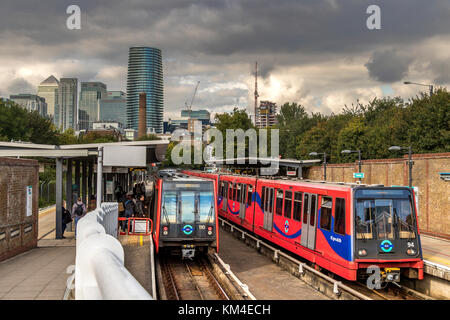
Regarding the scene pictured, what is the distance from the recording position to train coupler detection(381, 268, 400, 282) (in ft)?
41.7

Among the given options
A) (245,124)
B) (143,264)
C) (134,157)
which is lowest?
(143,264)

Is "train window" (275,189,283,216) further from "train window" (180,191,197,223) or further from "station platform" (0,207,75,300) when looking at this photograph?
"station platform" (0,207,75,300)

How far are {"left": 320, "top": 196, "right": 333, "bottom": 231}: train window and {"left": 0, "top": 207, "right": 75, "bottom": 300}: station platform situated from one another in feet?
24.6

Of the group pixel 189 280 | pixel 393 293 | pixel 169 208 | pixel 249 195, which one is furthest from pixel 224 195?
pixel 393 293

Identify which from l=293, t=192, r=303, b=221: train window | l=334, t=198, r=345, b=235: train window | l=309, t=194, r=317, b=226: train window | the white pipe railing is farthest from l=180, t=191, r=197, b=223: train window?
the white pipe railing

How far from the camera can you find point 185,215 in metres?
15.9

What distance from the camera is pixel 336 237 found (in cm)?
1320

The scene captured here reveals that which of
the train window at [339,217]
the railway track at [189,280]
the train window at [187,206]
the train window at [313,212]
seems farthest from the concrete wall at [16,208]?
the train window at [339,217]

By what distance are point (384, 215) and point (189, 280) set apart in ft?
21.3

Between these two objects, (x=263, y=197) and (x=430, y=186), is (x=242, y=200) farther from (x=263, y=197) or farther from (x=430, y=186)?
(x=430, y=186)
